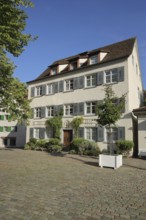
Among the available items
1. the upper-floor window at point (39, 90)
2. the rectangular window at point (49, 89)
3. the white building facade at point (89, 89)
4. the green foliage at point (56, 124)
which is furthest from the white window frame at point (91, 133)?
the upper-floor window at point (39, 90)

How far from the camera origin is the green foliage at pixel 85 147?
19.6 m

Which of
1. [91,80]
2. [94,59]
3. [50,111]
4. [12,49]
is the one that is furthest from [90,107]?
[12,49]

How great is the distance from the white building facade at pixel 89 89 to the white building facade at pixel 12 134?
828 centimetres

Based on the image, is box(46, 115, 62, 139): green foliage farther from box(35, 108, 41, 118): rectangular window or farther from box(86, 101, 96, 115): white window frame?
box(86, 101, 96, 115): white window frame

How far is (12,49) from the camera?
1274 cm

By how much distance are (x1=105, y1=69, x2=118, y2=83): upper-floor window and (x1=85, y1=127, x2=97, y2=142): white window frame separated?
5222 mm

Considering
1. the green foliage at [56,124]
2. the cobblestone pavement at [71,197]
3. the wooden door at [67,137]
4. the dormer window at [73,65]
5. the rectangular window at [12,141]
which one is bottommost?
the rectangular window at [12,141]

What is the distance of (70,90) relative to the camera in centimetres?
2423

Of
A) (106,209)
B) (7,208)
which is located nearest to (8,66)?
(7,208)

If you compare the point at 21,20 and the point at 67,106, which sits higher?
the point at 21,20

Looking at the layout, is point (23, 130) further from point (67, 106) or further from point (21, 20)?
point (21, 20)

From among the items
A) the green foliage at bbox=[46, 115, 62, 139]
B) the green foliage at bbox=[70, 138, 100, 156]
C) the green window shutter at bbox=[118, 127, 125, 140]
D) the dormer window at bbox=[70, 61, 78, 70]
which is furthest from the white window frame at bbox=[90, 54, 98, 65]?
the green foliage at bbox=[70, 138, 100, 156]

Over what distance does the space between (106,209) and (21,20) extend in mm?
11417

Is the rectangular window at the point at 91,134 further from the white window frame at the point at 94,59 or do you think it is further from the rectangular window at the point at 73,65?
the rectangular window at the point at 73,65
